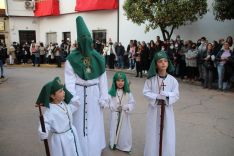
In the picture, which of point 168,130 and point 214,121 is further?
point 214,121

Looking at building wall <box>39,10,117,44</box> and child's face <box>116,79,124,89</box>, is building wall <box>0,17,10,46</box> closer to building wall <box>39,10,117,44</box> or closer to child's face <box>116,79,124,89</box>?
building wall <box>39,10,117,44</box>

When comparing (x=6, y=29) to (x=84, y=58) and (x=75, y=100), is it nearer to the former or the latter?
(x=84, y=58)

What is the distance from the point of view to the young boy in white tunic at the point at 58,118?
397 centimetres

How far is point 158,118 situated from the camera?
4750mm

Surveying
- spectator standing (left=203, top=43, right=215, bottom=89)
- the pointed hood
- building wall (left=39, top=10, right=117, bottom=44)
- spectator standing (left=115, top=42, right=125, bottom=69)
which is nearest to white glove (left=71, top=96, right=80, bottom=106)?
the pointed hood

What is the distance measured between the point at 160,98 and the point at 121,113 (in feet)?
3.90

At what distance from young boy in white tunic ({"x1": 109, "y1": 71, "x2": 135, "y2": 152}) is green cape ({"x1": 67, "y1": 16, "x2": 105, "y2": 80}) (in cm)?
81

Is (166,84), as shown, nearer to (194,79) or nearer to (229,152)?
(229,152)

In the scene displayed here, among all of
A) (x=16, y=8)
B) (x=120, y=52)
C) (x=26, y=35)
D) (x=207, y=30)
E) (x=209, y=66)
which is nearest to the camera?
(x=209, y=66)

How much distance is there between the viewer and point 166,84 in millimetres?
4656

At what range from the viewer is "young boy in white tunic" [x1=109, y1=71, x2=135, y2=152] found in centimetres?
553

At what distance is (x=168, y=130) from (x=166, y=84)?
27.3 inches

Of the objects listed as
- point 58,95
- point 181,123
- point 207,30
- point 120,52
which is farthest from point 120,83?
point 120,52

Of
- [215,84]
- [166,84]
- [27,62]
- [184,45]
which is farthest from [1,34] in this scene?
[166,84]
